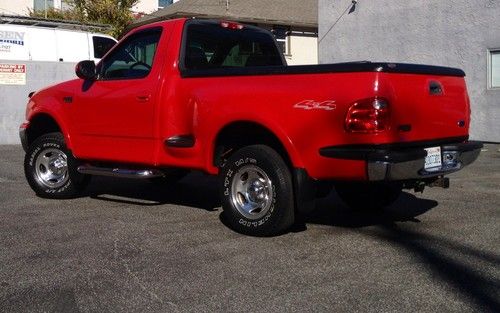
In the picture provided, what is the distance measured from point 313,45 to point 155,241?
21612 millimetres

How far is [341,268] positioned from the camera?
4.98 metres

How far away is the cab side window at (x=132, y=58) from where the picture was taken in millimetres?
7070

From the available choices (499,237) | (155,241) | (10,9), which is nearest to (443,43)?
(499,237)

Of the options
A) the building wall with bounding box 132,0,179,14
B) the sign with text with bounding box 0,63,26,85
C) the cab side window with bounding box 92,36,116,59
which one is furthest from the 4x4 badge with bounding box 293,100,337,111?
the building wall with bounding box 132,0,179,14

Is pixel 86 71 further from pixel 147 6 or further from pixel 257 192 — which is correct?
pixel 147 6

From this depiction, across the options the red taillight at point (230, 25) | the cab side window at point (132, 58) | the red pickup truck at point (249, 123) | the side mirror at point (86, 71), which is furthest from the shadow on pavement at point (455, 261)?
the side mirror at point (86, 71)

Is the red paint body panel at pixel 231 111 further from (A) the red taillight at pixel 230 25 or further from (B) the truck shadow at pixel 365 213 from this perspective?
(B) the truck shadow at pixel 365 213

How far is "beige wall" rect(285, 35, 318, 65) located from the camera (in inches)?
1018

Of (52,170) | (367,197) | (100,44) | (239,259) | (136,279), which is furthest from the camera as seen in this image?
(100,44)

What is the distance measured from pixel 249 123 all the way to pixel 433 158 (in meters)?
1.66

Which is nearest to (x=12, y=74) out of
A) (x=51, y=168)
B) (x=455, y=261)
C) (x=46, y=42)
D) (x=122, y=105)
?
(x=46, y=42)

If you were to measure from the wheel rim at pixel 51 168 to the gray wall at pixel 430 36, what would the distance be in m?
10.1

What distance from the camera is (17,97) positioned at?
15.9 m

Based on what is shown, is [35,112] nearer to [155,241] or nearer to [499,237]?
[155,241]
